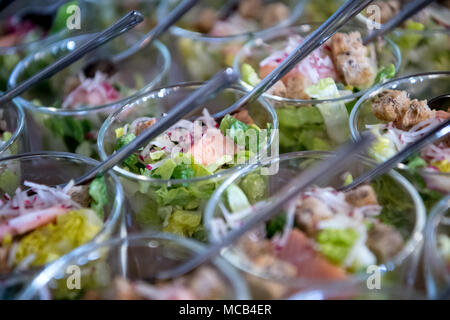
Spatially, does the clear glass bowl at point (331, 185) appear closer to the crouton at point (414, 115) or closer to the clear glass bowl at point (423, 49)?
the crouton at point (414, 115)

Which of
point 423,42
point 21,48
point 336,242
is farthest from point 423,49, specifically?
point 21,48

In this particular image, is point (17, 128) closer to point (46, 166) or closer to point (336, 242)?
point (46, 166)

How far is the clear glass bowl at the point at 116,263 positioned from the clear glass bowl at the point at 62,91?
0.49 m

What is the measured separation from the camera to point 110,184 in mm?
1045

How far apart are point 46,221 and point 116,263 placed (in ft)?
0.61

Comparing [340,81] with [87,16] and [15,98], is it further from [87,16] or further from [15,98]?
[87,16]

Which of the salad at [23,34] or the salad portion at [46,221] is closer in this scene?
the salad portion at [46,221]

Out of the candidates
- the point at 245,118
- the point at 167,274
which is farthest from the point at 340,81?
the point at 167,274

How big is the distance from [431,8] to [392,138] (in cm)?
78

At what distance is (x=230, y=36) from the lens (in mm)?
1608

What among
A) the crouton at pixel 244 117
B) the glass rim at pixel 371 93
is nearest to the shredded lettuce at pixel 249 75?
the crouton at pixel 244 117

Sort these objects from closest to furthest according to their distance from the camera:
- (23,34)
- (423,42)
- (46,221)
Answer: (46,221) → (423,42) → (23,34)

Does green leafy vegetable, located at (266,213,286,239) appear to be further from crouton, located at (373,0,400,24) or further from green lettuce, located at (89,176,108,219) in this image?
crouton, located at (373,0,400,24)

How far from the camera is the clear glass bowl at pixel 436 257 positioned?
0.80m
